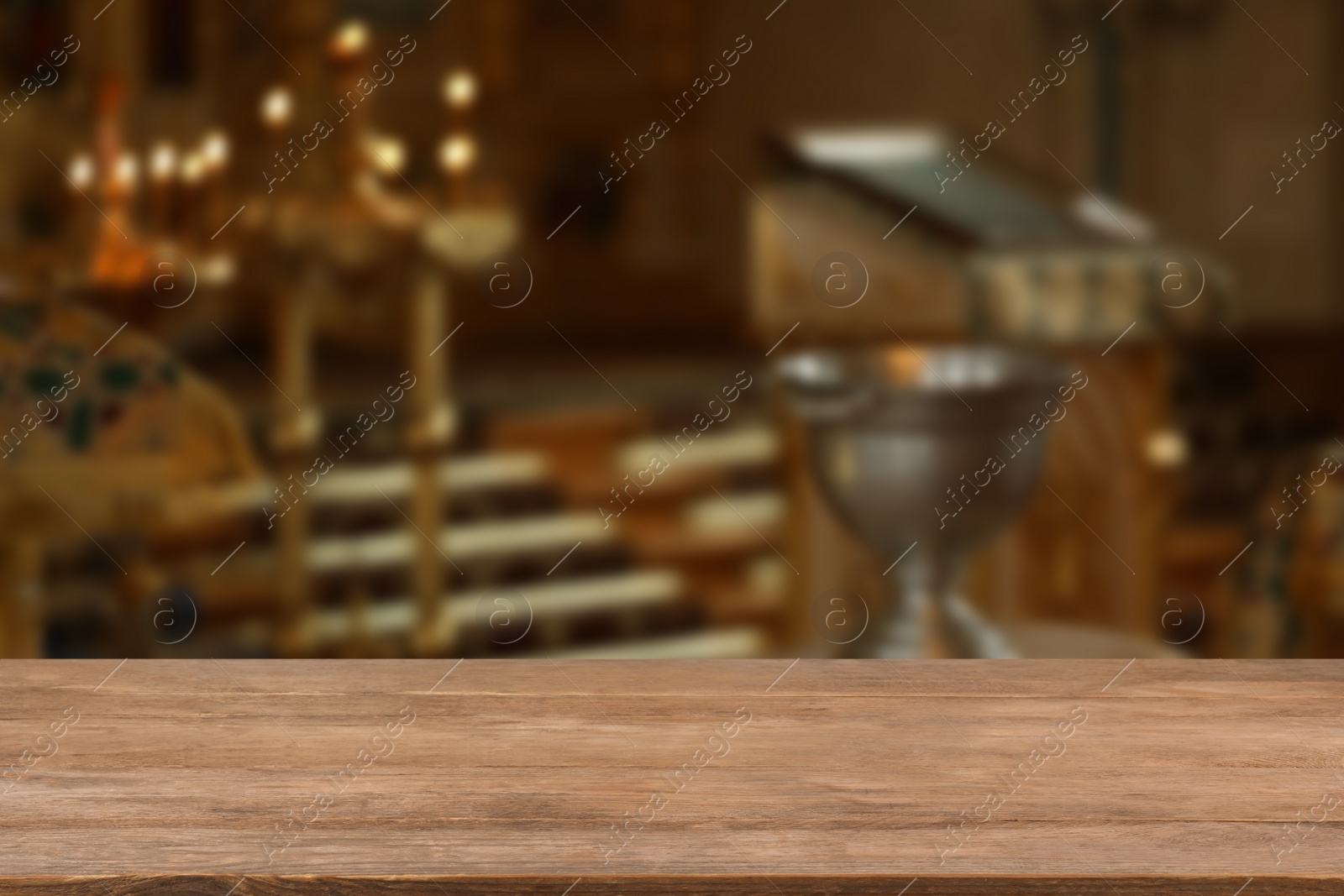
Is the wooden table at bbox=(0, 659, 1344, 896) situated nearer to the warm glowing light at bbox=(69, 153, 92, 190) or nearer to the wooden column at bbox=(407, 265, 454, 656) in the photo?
the wooden column at bbox=(407, 265, 454, 656)

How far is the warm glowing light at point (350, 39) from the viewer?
4.70 ft

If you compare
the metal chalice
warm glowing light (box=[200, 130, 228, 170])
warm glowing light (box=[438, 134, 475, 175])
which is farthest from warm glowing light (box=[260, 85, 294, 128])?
the metal chalice

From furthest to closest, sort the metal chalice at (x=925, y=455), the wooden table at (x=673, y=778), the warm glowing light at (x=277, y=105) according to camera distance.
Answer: the warm glowing light at (x=277, y=105), the metal chalice at (x=925, y=455), the wooden table at (x=673, y=778)

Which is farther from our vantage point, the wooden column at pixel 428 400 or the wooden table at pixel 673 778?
the wooden column at pixel 428 400

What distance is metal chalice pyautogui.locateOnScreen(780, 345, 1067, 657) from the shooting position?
133 cm

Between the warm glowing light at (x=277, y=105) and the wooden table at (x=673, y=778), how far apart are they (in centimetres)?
Result: 58

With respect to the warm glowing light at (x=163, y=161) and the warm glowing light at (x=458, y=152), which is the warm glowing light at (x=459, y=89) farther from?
the warm glowing light at (x=163, y=161)

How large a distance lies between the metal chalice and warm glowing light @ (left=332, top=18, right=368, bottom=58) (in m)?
0.54

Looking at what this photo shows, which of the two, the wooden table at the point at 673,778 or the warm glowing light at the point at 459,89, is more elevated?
the warm glowing light at the point at 459,89

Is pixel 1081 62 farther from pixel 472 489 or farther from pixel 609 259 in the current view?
pixel 472 489

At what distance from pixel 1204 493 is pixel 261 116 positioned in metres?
1.06

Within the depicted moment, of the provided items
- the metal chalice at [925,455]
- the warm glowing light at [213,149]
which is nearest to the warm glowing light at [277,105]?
the warm glowing light at [213,149]

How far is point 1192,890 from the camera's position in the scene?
0.73 metres

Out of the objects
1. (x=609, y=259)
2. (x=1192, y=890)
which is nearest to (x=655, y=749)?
(x=1192, y=890)
